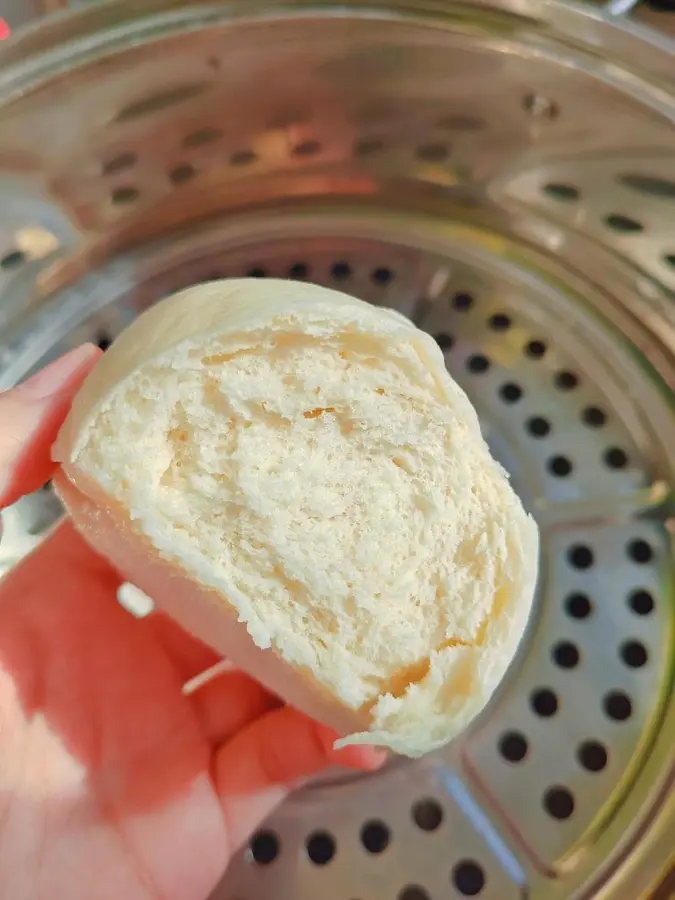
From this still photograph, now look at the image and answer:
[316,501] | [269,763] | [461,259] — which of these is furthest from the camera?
[461,259]

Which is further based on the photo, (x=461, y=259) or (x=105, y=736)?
(x=461, y=259)

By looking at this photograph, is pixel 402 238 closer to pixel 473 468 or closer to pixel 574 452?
pixel 574 452

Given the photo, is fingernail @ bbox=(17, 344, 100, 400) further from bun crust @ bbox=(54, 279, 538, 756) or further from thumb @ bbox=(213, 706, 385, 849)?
thumb @ bbox=(213, 706, 385, 849)

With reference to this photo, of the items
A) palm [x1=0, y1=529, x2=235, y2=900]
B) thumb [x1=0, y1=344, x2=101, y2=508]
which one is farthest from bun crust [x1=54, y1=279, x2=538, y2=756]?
palm [x1=0, y1=529, x2=235, y2=900]

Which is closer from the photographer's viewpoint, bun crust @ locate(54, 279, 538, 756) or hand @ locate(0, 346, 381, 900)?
bun crust @ locate(54, 279, 538, 756)

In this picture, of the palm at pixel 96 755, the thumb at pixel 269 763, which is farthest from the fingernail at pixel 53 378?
the thumb at pixel 269 763

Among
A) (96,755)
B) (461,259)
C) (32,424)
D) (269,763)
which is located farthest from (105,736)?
(461,259)

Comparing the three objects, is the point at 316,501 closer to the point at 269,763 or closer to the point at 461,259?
the point at 269,763

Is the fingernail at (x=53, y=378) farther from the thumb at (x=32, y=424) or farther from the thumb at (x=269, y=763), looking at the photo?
the thumb at (x=269, y=763)
